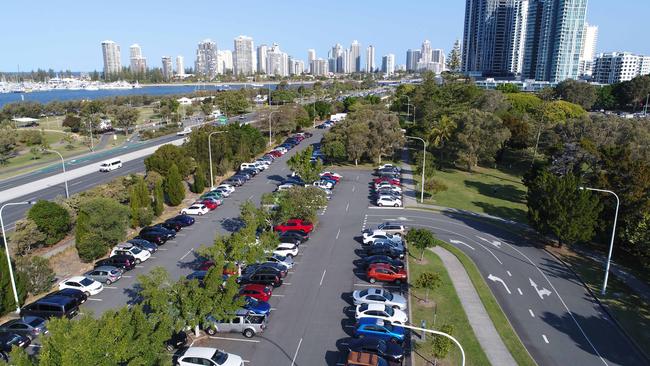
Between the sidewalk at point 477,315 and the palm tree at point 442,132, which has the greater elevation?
the palm tree at point 442,132

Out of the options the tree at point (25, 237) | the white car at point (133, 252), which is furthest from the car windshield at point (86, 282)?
the tree at point (25, 237)

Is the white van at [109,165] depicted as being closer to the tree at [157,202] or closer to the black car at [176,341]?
the tree at [157,202]

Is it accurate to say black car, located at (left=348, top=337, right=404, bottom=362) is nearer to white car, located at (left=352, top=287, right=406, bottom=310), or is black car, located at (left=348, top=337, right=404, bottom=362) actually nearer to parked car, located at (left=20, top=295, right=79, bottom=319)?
Result: white car, located at (left=352, top=287, right=406, bottom=310)

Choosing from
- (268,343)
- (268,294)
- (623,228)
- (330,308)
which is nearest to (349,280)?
(330,308)

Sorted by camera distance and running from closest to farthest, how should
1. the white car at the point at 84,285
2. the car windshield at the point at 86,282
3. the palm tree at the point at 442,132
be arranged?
the white car at the point at 84,285
the car windshield at the point at 86,282
the palm tree at the point at 442,132

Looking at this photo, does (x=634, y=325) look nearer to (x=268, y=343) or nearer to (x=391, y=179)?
→ (x=268, y=343)

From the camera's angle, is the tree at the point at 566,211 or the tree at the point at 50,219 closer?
the tree at the point at 566,211
